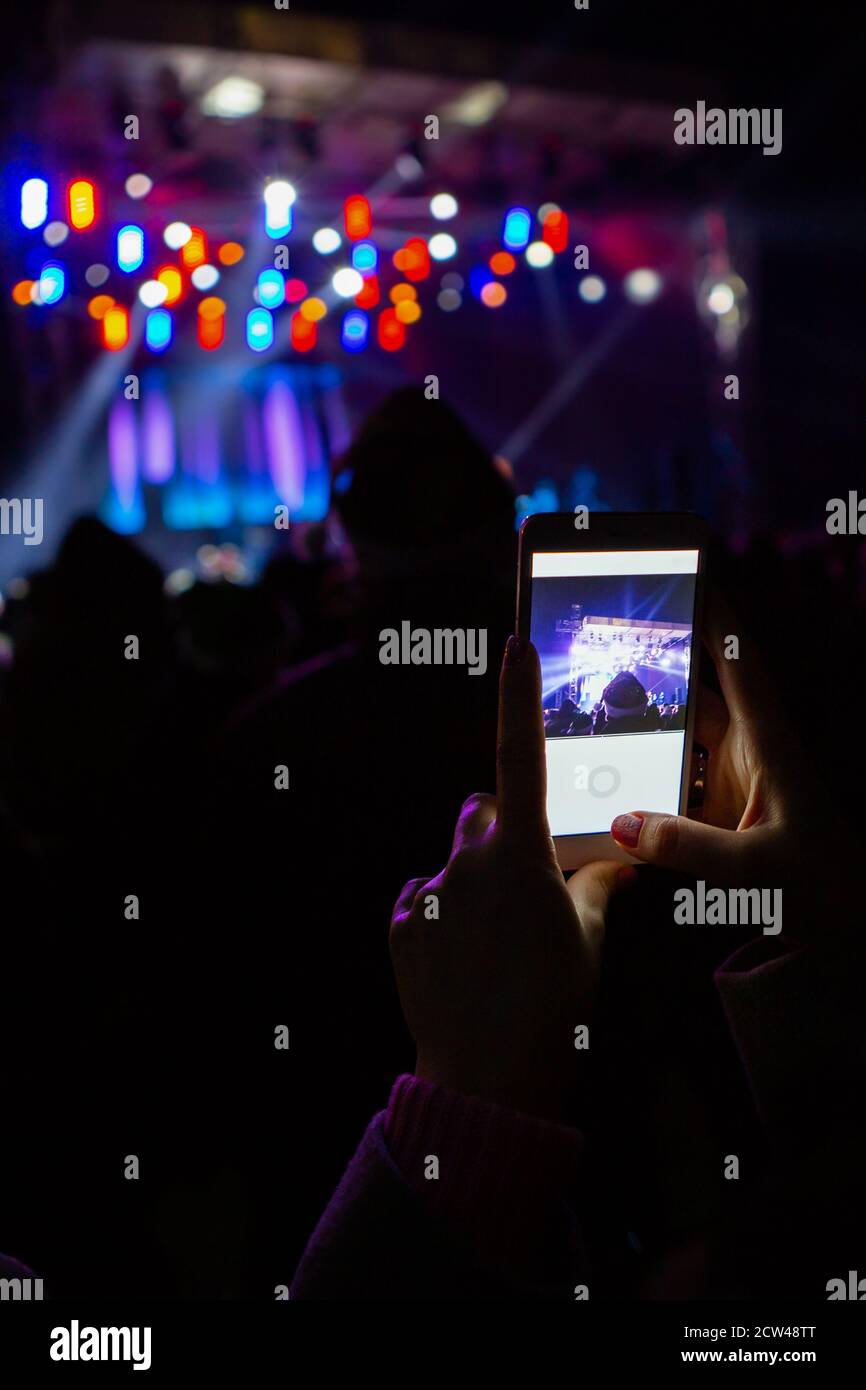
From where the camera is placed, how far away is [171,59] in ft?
27.8

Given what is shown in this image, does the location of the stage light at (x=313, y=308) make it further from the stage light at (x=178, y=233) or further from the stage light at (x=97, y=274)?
the stage light at (x=178, y=233)

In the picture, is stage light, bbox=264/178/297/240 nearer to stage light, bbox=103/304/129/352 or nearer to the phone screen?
the phone screen

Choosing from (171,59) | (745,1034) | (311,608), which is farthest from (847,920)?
(171,59)

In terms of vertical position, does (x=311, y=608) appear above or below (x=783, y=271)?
below

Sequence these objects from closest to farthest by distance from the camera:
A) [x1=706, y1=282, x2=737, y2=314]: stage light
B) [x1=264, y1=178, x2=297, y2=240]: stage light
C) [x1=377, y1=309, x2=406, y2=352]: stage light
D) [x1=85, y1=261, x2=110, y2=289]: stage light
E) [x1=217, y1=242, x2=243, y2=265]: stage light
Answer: [x1=264, y1=178, x2=297, y2=240]: stage light → [x1=85, y1=261, x2=110, y2=289]: stage light → [x1=217, y1=242, x2=243, y2=265]: stage light → [x1=706, y1=282, x2=737, y2=314]: stage light → [x1=377, y1=309, x2=406, y2=352]: stage light

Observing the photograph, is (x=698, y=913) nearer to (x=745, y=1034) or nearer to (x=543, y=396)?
(x=745, y=1034)

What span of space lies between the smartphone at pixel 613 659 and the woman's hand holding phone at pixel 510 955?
28 centimetres

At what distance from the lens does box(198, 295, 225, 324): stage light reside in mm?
11898

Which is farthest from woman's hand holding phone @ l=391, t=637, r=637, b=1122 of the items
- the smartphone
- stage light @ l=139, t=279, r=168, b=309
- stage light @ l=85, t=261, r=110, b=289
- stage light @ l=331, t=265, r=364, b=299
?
stage light @ l=85, t=261, r=110, b=289

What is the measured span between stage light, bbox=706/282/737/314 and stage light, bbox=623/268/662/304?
1.33 meters

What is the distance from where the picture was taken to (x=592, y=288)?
13.4m

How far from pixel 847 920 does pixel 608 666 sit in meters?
0.36

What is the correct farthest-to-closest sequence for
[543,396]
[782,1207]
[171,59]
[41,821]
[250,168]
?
[543,396] → [250,168] → [171,59] → [41,821] → [782,1207]
